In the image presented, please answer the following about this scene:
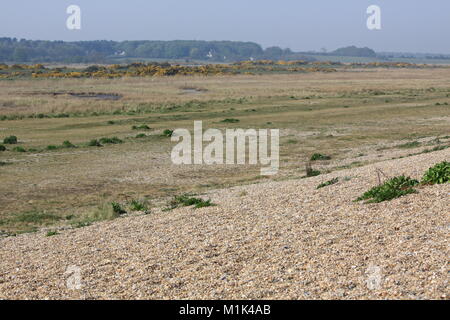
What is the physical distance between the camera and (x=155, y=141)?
36125 mm

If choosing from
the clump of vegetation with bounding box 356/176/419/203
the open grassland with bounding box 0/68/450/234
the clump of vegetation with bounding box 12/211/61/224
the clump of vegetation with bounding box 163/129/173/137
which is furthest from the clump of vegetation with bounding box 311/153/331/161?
the clump of vegetation with bounding box 356/176/419/203

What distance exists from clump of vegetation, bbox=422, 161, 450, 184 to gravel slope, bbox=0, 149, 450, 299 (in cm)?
36

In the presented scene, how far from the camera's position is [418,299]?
7.33 metres

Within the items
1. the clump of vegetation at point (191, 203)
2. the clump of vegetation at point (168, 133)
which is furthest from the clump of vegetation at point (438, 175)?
the clump of vegetation at point (168, 133)

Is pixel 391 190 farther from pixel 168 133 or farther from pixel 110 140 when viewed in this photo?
pixel 168 133

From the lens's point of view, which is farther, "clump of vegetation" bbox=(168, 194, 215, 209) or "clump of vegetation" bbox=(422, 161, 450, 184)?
"clump of vegetation" bbox=(168, 194, 215, 209)

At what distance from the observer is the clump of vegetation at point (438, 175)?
1337cm

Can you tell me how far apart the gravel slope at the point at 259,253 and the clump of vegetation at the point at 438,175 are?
36 centimetres

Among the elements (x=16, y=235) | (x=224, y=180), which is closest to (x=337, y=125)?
(x=224, y=180)

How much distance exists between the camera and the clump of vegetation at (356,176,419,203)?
12789 mm

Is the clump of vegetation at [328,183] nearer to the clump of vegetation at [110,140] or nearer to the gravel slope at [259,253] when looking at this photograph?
the gravel slope at [259,253]

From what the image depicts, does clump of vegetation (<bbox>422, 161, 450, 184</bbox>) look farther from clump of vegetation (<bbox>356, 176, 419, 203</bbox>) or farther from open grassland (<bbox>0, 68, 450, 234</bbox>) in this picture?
open grassland (<bbox>0, 68, 450, 234</bbox>)

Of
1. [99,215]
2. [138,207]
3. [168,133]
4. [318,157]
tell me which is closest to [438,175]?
[138,207]

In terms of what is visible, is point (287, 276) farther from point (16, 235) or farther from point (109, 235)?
point (16, 235)
